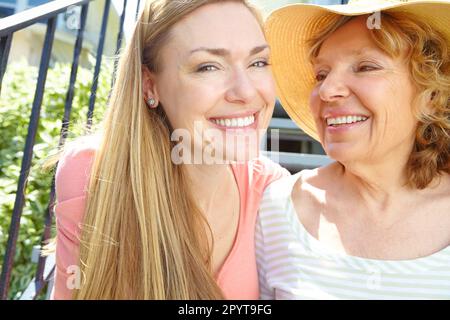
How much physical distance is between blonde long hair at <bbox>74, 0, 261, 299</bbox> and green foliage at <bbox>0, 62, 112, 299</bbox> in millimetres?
818

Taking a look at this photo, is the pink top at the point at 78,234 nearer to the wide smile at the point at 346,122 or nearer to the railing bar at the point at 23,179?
the railing bar at the point at 23,179

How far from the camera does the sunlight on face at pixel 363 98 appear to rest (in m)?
1.75

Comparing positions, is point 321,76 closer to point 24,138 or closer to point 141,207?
point 141,207

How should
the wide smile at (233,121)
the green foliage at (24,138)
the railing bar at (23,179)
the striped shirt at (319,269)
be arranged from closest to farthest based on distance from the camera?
the striped shirt at (319,269)
the wide smile at (233,121)
the railing bar at (23,179)
the green foliage at (24,138)

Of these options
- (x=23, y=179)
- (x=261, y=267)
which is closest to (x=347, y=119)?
(x=261, y=267)

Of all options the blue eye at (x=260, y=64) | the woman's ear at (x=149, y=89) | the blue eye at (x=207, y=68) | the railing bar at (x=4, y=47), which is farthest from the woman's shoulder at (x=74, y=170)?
the blue eye at (x=260, y=64)

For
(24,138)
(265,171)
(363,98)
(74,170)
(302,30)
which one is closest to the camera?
(363,98)

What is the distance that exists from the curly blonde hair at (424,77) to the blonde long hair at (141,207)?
476 millimetres

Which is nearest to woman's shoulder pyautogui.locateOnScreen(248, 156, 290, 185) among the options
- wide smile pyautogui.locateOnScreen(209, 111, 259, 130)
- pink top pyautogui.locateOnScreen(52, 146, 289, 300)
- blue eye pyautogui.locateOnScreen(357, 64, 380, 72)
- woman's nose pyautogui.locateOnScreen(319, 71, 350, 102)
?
pink top pyautogui.locateOnScreen(52, 146, 289, 300)

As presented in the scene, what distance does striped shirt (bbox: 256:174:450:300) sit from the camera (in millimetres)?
1716

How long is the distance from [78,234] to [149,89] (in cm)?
57

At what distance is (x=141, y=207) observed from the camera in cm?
180
